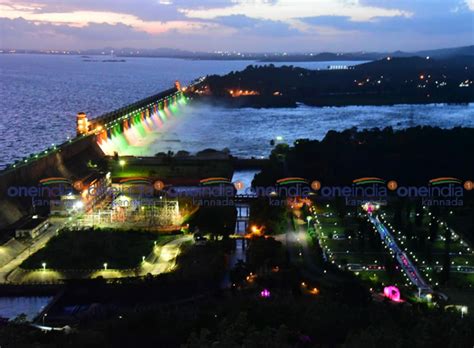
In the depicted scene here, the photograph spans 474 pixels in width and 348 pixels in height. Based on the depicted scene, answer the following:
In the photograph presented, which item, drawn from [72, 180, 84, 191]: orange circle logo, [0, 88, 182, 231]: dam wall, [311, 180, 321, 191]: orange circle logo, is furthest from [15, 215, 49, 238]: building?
[311, 180, 321, 191]: orange circle logo

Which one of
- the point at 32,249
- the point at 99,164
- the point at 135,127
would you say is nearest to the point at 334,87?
the point at 135,127

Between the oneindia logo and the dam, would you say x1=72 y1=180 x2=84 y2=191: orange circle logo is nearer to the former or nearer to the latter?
the dam

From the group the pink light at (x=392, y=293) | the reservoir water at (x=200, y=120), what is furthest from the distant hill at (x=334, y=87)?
the pink light at (x=392, y=293)

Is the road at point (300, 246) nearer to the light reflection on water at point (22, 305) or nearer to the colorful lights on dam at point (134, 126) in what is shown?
the light reflection on water at point (22, 305)

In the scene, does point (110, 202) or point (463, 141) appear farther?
point (463, 141)

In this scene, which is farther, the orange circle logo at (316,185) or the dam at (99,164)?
the orange circle logo at (316,185)

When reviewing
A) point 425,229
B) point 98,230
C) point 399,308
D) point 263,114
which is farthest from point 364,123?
point 399,308

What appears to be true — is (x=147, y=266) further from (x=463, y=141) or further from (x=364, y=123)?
(x=364, y=123)
